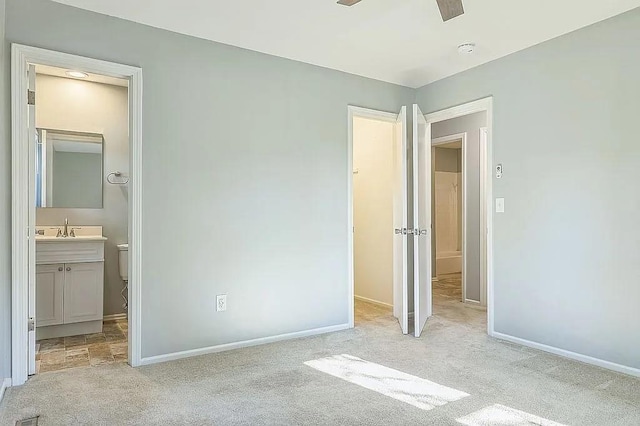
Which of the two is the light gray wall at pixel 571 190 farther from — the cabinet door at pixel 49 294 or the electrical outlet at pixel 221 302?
the cabinet door at pixel 49 294

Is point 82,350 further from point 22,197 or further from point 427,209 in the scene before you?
point 427,209

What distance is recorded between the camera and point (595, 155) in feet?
9.68

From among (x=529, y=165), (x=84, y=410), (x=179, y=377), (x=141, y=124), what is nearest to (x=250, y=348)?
(x=179, y=377)

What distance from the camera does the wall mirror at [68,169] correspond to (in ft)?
13.2

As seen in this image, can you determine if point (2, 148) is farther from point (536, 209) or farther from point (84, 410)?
point (536, 209)

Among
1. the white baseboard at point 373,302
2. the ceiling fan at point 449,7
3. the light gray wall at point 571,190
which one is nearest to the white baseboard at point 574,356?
the light gray wall at point 571,190

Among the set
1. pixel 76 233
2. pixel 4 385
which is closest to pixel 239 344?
pixel 4 385

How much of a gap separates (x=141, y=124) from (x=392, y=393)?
2.39m

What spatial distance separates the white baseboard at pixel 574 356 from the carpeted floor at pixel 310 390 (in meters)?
0.08

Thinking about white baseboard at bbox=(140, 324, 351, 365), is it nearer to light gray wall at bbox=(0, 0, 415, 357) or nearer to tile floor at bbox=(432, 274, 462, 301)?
light gray wall at bbox=(0, 0, 415, 357)

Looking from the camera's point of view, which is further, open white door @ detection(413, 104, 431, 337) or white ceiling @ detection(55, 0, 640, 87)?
open white door @ detection(413, 104, 431, 337)

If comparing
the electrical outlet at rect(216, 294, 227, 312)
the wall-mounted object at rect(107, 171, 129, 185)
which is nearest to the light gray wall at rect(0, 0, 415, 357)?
the electrical outlet at rect(216, 294, 227, 312)

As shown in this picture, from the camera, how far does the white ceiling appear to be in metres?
2.67

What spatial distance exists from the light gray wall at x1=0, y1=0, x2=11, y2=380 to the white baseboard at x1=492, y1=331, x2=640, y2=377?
3521mm
